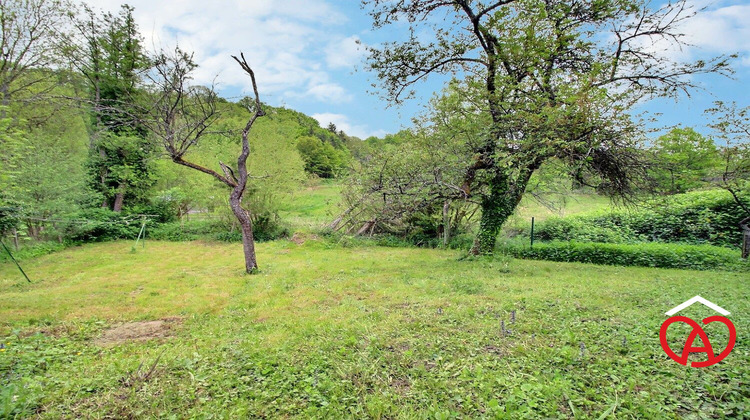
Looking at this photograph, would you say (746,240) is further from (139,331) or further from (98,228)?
(98,228)

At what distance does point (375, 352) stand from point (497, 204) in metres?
7.01

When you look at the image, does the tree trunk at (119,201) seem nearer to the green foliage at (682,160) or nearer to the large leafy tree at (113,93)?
the large leafy tree at (113,93)

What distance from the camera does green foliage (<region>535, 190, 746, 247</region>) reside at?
1028 cm

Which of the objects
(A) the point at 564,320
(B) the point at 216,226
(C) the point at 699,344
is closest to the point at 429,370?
(A) the point at 564,320

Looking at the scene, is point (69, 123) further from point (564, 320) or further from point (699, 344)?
point (699, 344)

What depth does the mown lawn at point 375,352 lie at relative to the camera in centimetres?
219

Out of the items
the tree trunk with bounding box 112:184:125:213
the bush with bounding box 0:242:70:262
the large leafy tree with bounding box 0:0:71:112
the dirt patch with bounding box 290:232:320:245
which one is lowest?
the bush with bounding box 0:242:70:262

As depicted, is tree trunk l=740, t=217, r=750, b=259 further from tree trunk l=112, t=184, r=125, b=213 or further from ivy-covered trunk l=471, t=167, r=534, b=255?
tree trunk l=112, t=184, r=125, b=213

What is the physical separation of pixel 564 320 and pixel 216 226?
15.9m

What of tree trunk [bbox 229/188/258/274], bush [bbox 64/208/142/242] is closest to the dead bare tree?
tree trunk [bbox 229/188/258/274]

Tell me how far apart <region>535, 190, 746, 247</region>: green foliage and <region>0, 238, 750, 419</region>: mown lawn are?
16.0 feet

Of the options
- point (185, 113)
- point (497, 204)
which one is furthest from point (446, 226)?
point (185, 113)

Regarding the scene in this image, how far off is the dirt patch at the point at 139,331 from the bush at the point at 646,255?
10.1 meters

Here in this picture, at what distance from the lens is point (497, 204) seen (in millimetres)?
8844
